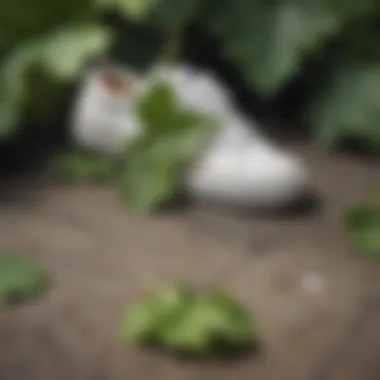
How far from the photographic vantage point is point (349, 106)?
1446mm

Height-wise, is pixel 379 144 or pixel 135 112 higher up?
pixel 379 144

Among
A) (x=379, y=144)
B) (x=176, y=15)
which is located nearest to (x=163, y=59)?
(x=176, y=15)

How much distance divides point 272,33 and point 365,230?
33 cm

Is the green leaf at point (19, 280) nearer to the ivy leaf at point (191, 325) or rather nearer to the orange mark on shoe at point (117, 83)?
the ivy leaf at point (191, 325)

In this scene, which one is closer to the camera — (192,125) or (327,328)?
(327,328)

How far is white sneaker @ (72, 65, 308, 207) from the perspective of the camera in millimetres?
1235

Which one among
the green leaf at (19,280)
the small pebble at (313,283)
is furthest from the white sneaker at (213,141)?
the green leaf at (19,280)

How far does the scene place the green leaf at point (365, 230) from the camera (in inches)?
45.3

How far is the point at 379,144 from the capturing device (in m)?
1.44

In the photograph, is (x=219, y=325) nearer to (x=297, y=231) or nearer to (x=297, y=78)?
(x=297, y=231)

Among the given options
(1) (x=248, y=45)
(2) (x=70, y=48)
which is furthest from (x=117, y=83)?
(1) (x=248, y=45)

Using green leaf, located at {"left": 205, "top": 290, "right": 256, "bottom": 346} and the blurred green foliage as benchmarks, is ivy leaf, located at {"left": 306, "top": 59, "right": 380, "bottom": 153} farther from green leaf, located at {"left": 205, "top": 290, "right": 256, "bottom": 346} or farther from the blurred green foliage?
green leaf, located at {"left": 205, "top": 290, "right": 256, "bottom": 346}

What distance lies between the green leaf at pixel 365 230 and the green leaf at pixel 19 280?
34 cm

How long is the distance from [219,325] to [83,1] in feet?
1.79
